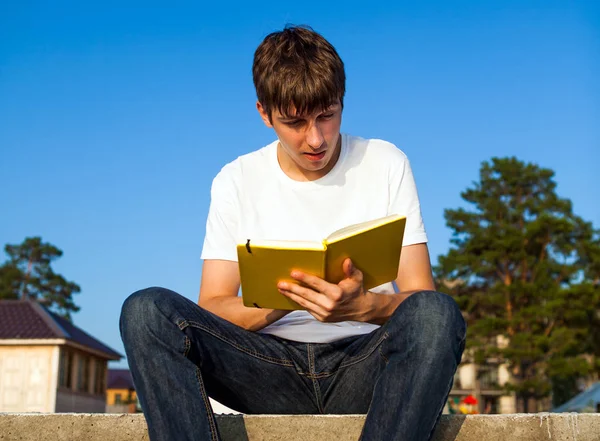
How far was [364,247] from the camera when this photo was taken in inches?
84.0

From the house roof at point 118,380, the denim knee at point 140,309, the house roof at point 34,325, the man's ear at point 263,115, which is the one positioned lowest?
the denim knee at point 140,309

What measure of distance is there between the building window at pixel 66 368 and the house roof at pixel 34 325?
0.49m

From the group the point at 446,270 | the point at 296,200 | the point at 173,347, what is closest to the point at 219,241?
the point at 296,200

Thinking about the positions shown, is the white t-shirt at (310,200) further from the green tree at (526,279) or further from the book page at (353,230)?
the green tree at (526,279)

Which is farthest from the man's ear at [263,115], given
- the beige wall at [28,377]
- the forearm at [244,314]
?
the beige wall at [28,377]

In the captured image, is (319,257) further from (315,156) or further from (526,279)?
(526,279)

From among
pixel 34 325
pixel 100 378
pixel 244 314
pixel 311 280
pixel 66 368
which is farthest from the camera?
pixel 100 378

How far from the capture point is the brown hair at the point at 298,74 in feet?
8.55

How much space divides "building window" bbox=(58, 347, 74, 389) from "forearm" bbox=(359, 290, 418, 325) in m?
21.4

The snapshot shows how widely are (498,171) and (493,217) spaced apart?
2.45m

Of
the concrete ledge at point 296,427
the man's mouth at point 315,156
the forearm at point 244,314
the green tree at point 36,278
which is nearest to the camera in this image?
the concrete ledge at point 296,427

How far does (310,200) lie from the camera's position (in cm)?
278

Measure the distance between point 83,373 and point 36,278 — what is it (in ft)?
78.3

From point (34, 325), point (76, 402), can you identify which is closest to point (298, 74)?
point (34, 325)
